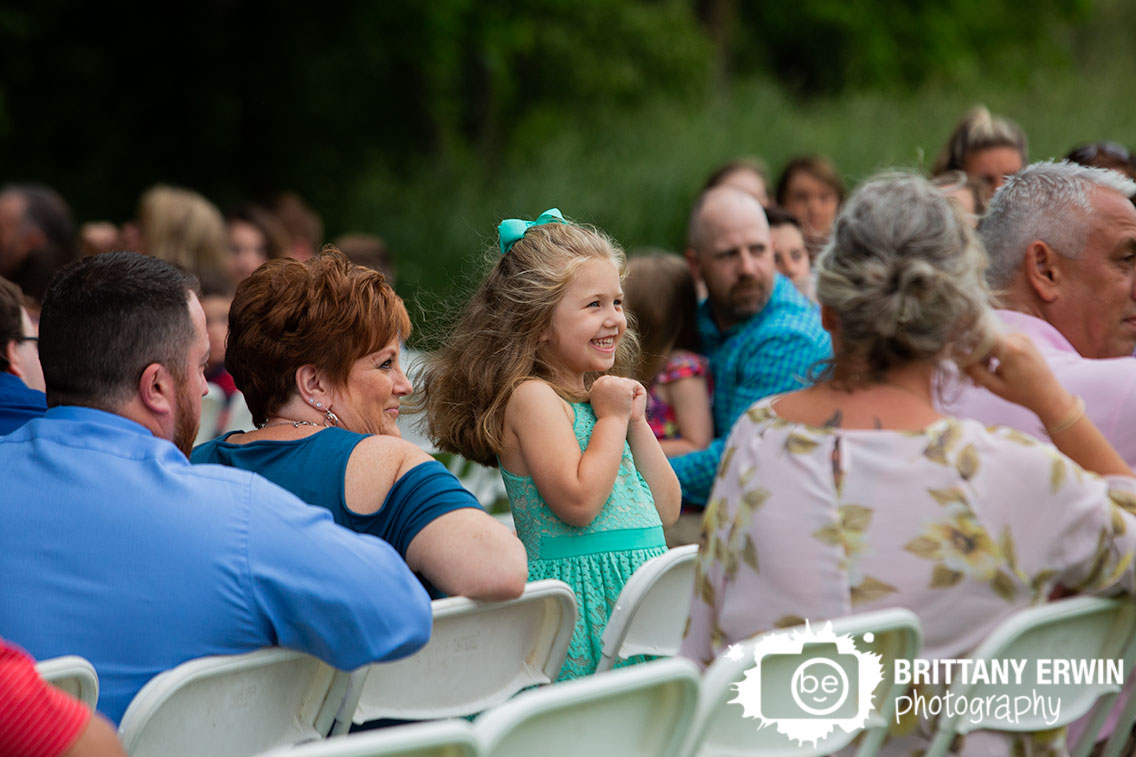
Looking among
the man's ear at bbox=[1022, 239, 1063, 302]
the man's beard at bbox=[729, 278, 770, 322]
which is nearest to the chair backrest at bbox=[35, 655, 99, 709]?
the man's ear at bbox=[1022, 239, 1063, 302]

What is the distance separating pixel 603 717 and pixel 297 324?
1.31 m

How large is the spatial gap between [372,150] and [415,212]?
3.93 metres

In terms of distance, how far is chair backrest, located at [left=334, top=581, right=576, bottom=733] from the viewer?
2463 mm

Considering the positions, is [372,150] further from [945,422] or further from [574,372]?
[945,422]

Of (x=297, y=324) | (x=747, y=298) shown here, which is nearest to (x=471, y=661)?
(x=297, y=324)

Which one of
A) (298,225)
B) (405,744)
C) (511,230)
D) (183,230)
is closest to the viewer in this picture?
(405,744)

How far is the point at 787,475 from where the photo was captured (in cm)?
218

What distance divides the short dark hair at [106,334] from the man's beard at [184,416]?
47mm

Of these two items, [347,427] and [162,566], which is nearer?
[162,566]

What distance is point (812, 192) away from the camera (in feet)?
21.9

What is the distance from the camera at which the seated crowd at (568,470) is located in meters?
2.12

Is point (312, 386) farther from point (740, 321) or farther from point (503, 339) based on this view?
point (740, 321)

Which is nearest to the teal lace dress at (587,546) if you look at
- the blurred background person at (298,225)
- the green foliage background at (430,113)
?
the blurred background person at (298,225)

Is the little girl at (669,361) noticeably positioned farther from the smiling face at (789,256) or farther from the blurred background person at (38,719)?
the blurred background person at (38,719)
